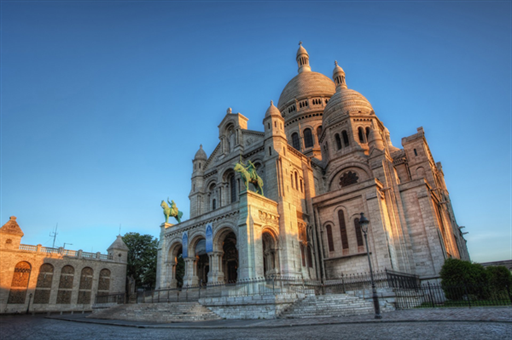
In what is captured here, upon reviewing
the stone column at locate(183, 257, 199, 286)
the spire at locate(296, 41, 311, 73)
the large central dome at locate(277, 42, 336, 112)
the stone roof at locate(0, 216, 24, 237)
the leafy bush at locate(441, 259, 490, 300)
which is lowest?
the leafy bush at locate(441, 259, 490, 300)

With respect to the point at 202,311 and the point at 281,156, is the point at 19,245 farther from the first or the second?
the point at 281,156

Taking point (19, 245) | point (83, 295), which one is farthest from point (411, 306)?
point (19, 245)

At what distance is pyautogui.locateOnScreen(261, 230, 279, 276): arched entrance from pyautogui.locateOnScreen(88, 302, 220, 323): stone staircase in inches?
251

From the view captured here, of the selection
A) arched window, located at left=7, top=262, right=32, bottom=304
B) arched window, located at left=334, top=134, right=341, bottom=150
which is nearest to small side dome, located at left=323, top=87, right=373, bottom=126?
arched window, located at left=334, top=134, right=341, bottom=150

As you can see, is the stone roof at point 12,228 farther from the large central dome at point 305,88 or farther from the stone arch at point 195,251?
the large central dome at point 305,88

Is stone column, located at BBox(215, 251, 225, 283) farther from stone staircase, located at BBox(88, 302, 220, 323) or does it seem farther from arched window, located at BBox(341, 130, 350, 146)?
arched window, located at BBox(341, 130, 350, 146)

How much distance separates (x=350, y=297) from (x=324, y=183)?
17.4 m

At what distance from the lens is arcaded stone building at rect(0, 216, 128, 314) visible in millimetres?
32156

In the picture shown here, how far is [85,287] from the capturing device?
37.4 metres

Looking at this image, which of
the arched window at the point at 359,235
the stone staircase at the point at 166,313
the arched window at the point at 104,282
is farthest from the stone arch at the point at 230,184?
the arched window at the point at 104,282

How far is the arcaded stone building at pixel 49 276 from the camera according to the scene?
105 feet

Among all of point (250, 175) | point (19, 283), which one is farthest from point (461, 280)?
point (19, 283)

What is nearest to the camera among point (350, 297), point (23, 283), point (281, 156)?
point (350, 297)

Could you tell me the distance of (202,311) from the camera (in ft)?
62.6
